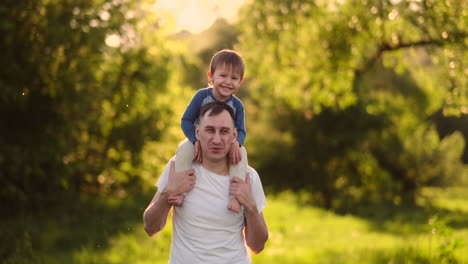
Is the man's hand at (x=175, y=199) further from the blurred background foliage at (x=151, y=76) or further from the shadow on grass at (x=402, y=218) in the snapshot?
the shadow on grass at (x=402, y=218)

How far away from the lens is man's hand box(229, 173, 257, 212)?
3139mm

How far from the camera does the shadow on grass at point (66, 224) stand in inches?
339

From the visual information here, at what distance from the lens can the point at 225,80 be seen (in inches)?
148

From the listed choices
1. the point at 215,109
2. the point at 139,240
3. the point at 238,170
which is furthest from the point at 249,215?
the point at 139,240

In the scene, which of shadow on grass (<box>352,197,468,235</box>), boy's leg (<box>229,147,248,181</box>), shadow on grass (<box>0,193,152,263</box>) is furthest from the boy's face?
shadow on grass (<box>352,197,468,235</box>)

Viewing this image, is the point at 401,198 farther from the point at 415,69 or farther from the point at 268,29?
the point at 268,29

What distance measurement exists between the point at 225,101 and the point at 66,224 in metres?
8.77

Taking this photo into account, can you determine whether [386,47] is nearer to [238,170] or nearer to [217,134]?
[238,170]

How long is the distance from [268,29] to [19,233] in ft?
33.1

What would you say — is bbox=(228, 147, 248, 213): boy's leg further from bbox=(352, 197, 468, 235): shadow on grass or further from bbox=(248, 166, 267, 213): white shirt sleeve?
bbox=(352, 197, 468, 235): shadow on grass

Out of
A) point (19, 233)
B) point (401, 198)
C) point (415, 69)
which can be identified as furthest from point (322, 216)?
point (19, 233)

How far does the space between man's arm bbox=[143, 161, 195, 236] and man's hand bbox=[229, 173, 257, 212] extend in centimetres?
23

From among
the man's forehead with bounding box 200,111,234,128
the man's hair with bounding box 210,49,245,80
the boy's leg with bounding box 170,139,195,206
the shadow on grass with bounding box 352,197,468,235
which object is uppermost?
the man's hair with bounding box 210,49,245,80

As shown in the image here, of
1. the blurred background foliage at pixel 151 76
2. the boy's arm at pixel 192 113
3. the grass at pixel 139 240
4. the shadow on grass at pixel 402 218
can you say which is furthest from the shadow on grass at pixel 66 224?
the shadow on grass at pixel 402 218
